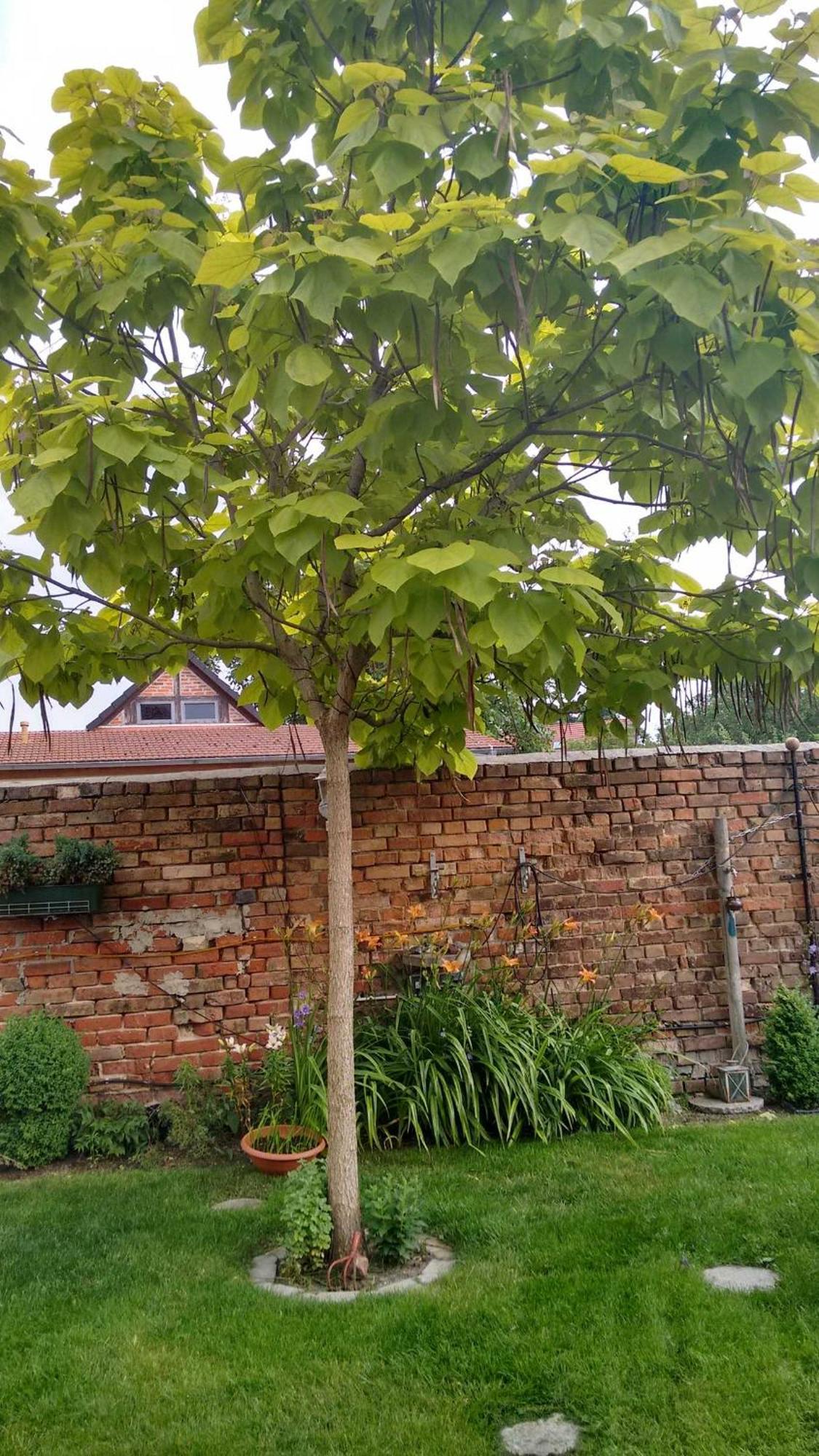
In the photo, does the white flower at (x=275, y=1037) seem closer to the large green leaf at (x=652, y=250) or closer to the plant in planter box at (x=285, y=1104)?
the plant in planter box at (x=285, y=1104)

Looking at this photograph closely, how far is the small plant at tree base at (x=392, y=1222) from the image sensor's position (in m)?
3.14

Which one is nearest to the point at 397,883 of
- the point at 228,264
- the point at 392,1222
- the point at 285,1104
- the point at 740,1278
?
the point at 285,1104

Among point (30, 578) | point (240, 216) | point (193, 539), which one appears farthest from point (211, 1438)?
point (240, 216)

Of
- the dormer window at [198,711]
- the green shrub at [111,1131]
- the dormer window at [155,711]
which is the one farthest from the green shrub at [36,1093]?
the dormer window at [198,711]

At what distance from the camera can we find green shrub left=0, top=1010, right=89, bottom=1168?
4.17 m

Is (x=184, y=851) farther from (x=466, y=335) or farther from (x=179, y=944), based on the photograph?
(x=466, y=335)

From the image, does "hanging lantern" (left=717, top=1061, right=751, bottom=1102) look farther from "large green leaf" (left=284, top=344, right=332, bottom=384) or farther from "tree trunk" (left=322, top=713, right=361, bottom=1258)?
"large green leaf" (left=284, top=344, right=332, bottom=384)

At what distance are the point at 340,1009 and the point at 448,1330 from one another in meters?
0.99

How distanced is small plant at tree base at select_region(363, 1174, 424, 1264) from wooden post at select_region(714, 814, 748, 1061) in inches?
106

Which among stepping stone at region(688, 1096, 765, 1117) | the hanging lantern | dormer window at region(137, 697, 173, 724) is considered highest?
dormer window at region(137, 697, 173, 724)

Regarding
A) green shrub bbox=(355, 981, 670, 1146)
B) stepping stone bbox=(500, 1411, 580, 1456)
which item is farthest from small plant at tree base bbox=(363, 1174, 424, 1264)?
green shrub bbox=(355, 981, 670, 1146)

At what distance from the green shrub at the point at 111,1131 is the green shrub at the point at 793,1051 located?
10.6 ft

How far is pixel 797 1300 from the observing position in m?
2.76

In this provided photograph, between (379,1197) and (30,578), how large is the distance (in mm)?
2303
